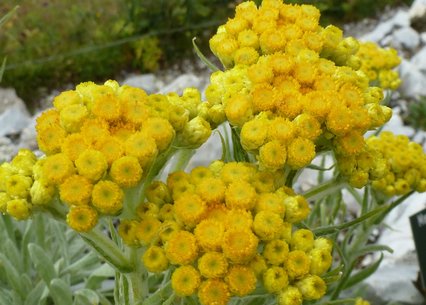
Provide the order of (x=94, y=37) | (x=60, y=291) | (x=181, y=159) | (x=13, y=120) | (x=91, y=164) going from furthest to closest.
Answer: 1. (x=94, y=37)
2. (x=13, y=120)
3. (x=60, y=291)
4. (x=181, y=159)
5. (x=91, y=164)

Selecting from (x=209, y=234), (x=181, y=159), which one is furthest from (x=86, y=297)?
(x=209, y=234)

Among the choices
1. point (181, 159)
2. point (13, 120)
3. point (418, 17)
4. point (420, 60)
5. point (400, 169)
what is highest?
point (418, 17)

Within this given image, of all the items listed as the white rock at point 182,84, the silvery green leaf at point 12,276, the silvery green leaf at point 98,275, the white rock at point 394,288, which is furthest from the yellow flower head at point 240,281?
the white rock at point 182,84

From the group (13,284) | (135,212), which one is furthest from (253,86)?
(13,284)

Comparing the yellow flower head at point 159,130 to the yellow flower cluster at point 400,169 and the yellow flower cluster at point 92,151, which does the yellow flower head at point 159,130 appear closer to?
the yellow flower cluster at point 92,151

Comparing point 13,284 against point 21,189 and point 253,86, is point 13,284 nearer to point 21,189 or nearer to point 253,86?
point 21,189

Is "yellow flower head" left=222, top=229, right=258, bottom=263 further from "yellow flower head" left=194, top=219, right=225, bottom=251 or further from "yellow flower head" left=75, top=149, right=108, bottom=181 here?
"yellow flower head" left=75, top=149, right=108, bottom=181

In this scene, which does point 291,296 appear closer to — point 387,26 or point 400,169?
point 400,169
